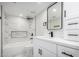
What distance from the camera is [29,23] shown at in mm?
4586

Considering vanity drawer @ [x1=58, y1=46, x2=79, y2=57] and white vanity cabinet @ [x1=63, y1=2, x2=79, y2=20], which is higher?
white vanity cabinet @ [x1=63, y1=2, x2=79, y2=20]

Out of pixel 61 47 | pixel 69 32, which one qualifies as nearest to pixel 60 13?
pixel 69 32

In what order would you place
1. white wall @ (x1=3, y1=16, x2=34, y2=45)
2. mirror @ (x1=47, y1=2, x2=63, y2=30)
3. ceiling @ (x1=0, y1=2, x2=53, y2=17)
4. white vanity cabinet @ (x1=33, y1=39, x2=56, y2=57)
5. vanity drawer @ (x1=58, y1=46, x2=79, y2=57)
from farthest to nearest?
white wall @ (x1=3, y1=16, x2=34, y2=45) → ceiling @ (x1=0, y1=2, x2=53, y2=17) → mirror @ (x1=47, y1=2, x2=63, y2=30) → white vanity cabinet @ (x1=33, y1=39, x2=56, y2=57) → vanity drawer @ (x1=58, y1=46, x2=79, y2=57)

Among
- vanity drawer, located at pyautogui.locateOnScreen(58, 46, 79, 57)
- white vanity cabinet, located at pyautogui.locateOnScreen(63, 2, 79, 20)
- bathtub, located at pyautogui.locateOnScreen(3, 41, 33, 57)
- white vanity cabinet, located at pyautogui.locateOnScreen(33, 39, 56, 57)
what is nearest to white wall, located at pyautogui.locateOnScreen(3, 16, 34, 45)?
bathtub, located at pyautogui.locateOnScreen(3, 41, 33, 57)

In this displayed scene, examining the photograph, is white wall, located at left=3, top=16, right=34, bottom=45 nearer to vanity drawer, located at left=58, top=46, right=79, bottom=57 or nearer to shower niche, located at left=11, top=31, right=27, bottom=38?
shower niche, located at left=11, top=31, right=27, bottom=38

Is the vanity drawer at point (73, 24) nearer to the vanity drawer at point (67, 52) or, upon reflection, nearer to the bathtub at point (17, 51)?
the vanity drawer at point (67, 52)

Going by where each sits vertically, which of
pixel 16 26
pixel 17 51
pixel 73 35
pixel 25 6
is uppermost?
pixel 25 6

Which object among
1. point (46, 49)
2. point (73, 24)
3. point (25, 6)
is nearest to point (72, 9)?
point (73, 24)

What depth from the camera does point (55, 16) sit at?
2.15 m

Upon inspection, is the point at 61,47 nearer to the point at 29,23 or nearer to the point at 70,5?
the point at 70,5

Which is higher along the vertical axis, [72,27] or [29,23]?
[29,23]

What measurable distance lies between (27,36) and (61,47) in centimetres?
371

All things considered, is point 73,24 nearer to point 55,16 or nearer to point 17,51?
point 55,16

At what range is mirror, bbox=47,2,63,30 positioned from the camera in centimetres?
187
